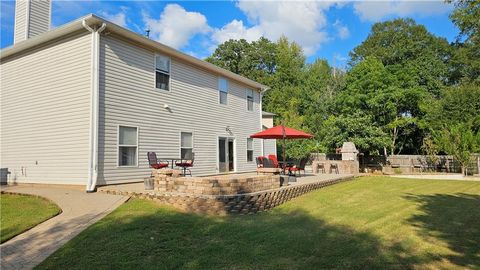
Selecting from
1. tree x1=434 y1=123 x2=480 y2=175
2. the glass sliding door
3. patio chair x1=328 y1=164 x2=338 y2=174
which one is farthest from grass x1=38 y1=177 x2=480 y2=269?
tree x1=434 y1=123 x2=480 y2=175

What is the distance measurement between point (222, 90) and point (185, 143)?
401cm

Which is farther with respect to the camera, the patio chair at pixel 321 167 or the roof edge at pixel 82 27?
the patio chair at pixel 321 167

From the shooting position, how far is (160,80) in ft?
39.7

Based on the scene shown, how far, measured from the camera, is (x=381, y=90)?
25.1m

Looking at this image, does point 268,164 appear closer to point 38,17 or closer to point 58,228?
point 58,228

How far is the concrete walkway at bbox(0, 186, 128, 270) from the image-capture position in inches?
170

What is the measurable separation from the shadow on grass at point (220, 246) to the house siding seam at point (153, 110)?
4.24 meters

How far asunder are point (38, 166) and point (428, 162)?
69.9 feet

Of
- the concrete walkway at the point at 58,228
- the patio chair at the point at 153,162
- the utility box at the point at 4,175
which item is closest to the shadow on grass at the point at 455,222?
the concrete walkway at the point at 58,228

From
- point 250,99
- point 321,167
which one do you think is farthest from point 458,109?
point 250,99

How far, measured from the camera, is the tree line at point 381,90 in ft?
69.3

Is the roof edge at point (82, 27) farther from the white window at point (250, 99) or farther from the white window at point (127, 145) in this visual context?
the white window at point (250, 99)

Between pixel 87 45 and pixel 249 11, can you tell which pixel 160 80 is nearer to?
pixel 87 45

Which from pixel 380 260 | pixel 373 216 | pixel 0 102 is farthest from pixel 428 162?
pixel 0 102
